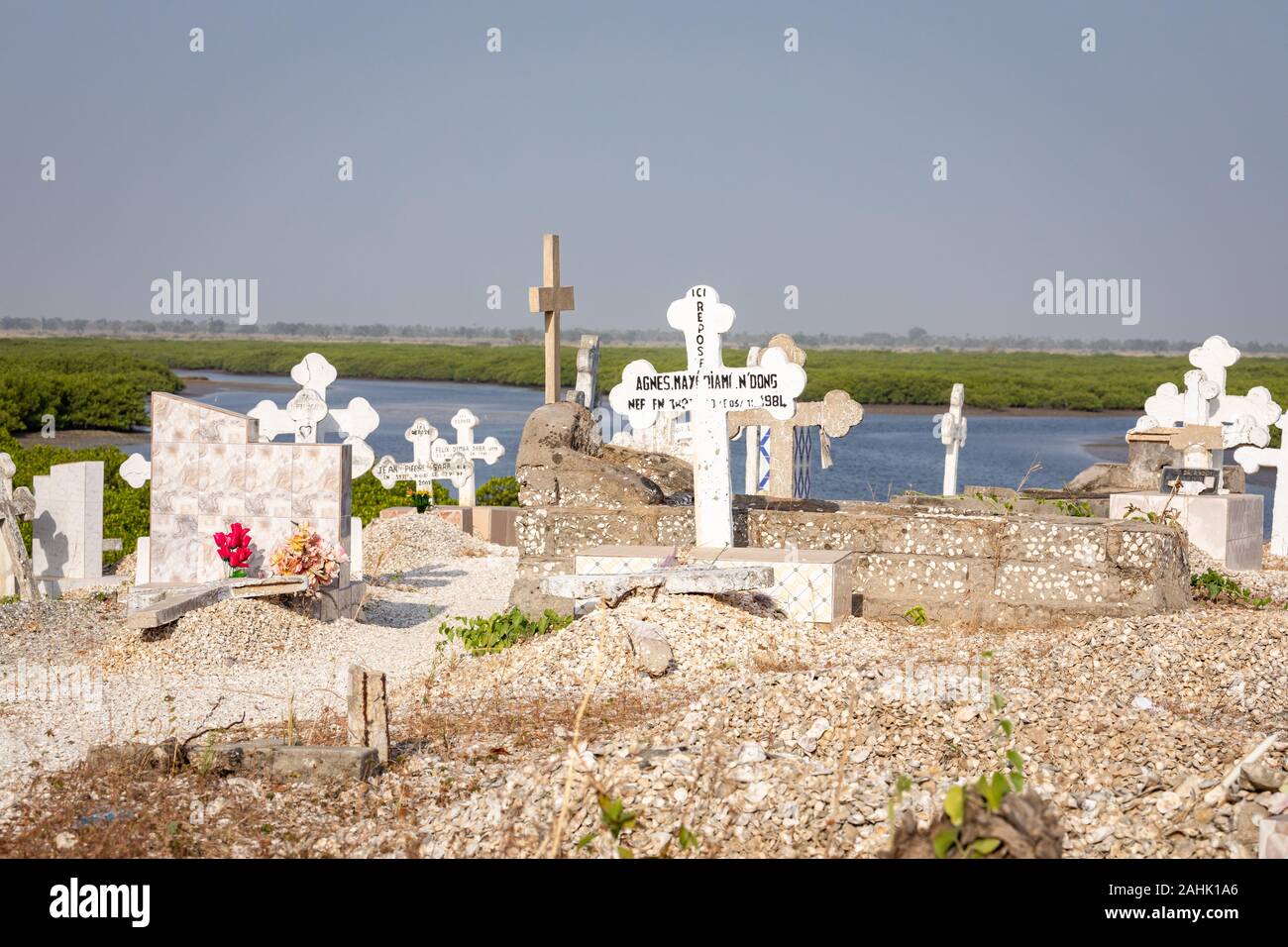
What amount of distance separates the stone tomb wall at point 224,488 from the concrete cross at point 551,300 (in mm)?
5477

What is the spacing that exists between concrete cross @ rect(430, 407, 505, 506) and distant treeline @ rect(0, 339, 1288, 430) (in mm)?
23968

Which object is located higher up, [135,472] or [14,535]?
[135,472]

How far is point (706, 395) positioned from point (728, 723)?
12.9 ft

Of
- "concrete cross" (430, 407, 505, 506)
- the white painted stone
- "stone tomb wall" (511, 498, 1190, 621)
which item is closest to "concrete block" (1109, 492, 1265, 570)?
"stone tomb wall" (511, 498, 1190, 621)

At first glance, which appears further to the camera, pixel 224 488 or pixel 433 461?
pixel 433 461

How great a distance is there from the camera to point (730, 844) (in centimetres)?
472

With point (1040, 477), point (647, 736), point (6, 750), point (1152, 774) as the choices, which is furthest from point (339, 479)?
point (1040, 477)

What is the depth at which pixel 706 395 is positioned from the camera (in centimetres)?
941

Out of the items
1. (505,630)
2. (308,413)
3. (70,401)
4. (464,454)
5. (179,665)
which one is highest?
(70,401)

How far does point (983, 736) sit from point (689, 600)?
3.28 metres

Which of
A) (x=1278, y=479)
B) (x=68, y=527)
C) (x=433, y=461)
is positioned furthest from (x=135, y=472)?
(x=1278, y=479)

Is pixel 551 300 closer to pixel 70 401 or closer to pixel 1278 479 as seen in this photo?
pixel 1278 479

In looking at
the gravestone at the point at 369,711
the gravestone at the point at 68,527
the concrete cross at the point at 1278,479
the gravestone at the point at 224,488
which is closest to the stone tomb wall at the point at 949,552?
the gravestone at the point at 224,488

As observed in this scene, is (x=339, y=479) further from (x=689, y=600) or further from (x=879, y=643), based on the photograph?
(x=879, y=643)
